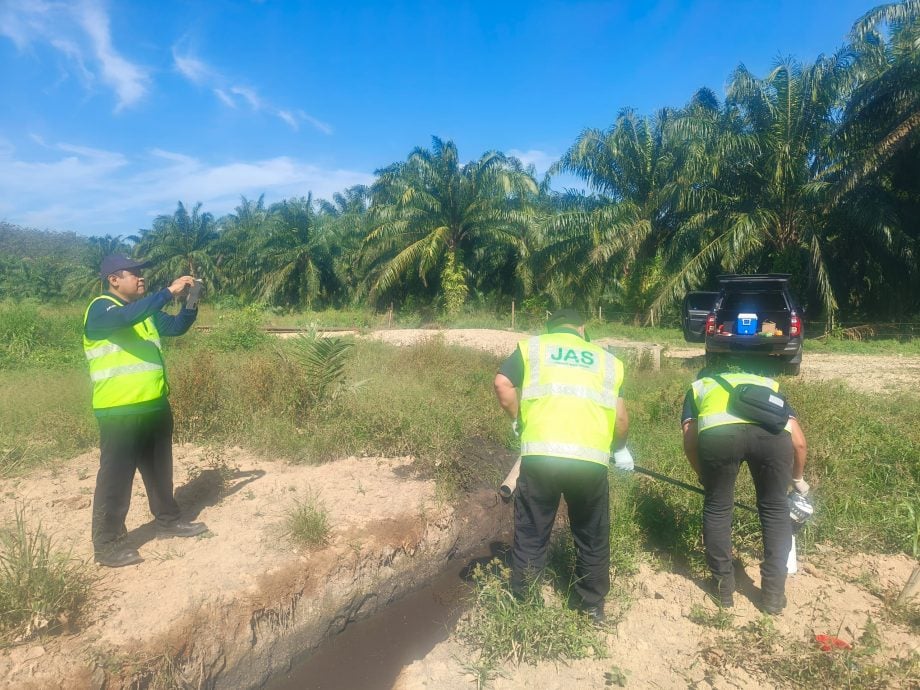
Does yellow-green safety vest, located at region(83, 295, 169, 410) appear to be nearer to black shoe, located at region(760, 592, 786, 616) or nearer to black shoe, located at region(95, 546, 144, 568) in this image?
black shoe, located at region(95, 546, 144, 568)

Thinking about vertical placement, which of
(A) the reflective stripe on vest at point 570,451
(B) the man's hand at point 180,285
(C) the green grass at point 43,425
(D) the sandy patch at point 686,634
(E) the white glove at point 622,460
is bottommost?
(D) the sandy patch at point 686,634

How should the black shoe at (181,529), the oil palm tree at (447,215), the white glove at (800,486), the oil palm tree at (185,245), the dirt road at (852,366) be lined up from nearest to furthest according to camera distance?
the white glove at (800,486), the black shoe at (181,529), the dirt road at (852,366), the oil palm tree at (447,215), the oil palm tree at (185,245)

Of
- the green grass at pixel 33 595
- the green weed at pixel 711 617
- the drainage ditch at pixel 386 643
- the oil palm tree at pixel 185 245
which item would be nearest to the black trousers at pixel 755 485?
the green weed at pixel 711 617

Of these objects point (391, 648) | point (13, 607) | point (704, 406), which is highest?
point (704, 406)

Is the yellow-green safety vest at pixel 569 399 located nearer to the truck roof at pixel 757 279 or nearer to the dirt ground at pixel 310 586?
the dirt ground at pixel 310 586

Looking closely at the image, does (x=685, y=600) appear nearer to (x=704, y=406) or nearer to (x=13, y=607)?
(x=704, y=406)

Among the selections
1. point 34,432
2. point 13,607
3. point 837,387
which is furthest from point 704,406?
point 34,432

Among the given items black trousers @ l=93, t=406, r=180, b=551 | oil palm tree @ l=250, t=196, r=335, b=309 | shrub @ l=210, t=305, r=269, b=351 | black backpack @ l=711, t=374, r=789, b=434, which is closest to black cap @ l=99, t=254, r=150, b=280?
black trousers @ l=93, t=406, r=180, b=551

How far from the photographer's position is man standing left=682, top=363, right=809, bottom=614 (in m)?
3.18

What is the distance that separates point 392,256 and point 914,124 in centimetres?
1640

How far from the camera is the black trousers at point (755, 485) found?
125 inches

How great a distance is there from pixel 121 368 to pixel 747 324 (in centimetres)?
896

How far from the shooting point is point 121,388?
11.5 feet

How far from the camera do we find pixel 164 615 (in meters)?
3.07
